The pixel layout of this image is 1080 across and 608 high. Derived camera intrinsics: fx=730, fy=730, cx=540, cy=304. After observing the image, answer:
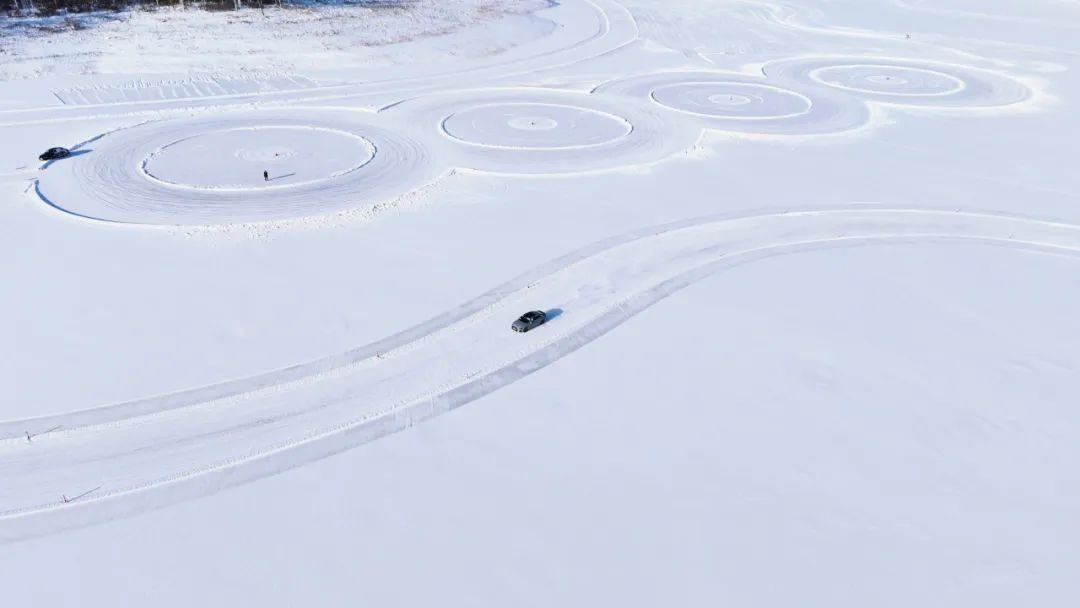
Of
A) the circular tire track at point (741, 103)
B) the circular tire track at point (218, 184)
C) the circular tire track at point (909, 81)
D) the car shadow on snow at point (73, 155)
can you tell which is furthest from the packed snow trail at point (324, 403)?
the circular tire track at point (909, 81)

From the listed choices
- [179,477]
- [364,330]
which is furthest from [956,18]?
[179,477]

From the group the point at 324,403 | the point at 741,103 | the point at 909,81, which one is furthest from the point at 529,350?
the point at 909,81

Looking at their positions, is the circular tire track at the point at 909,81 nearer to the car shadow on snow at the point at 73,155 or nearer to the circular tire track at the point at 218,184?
the circular tire track at the point at 218,184

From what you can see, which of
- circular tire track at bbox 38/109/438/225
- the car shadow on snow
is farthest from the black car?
circular tire track at bbox 38/109/438/225

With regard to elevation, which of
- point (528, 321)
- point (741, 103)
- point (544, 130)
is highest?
point (741, 103)

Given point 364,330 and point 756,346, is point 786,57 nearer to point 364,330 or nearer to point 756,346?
point 756,346

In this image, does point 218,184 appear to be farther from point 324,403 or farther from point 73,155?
point 324,403
